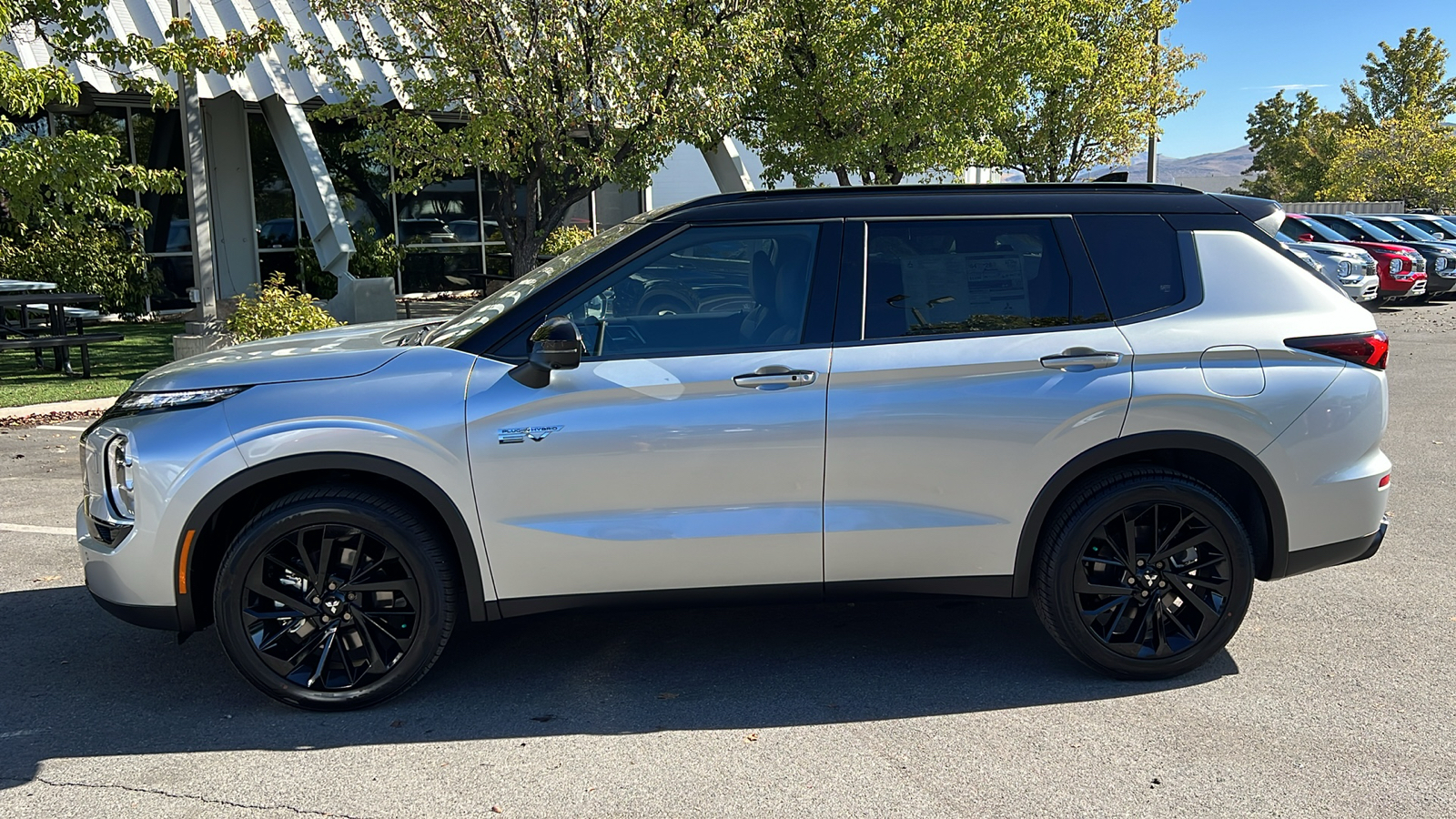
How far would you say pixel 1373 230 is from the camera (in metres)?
23.5

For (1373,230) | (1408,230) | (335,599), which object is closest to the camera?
(335,599)

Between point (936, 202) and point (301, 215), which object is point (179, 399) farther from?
point (301, 215)

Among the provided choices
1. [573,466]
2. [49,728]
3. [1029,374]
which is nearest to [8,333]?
[49,728]

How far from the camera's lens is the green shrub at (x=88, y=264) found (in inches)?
705

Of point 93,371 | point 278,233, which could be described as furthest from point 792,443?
point 278,233

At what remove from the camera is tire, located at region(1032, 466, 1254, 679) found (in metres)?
4.25

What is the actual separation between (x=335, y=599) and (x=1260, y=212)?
3.78 meters

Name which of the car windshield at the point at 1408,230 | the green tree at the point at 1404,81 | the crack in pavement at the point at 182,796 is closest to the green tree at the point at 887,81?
the car windshield at the point at 1408,230

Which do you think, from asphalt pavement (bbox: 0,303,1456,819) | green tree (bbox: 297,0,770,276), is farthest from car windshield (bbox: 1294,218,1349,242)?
asphalt pavement (bbox: 0,303,1456,819)

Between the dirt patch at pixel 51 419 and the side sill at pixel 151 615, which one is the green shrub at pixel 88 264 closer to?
the dirt patch at pixel 51 419

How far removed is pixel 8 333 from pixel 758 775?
14.3 metres

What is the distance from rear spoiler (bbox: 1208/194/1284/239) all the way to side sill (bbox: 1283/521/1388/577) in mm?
1212

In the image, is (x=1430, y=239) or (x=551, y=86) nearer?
(x=551, y=86)

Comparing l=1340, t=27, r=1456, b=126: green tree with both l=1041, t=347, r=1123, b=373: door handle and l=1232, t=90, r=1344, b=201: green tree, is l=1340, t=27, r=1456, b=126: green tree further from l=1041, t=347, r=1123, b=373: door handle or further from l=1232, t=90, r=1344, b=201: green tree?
l=1041, t=347, r=1123, b=373: door handle
